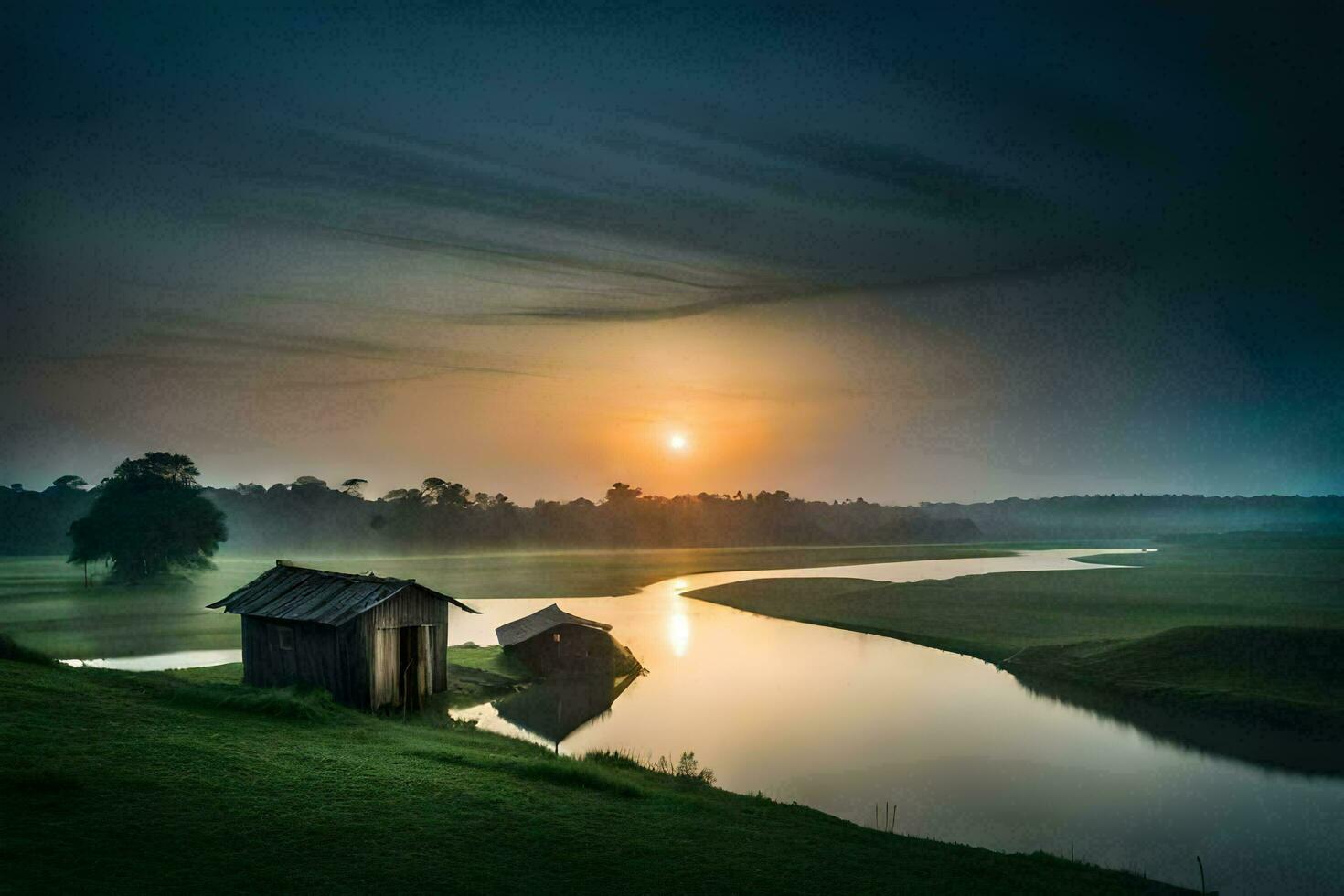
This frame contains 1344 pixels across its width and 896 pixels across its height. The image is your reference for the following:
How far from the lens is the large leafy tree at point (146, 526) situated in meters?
83.8

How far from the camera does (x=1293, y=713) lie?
113 feet

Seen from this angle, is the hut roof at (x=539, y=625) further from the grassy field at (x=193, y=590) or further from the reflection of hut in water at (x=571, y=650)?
the grassy field at (x=193, y=590)

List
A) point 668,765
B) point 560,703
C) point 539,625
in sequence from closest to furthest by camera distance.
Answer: point 668,765
point 560,703
point 539,625

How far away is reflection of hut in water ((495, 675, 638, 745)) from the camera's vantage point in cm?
3328

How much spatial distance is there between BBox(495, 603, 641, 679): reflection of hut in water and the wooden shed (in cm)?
884

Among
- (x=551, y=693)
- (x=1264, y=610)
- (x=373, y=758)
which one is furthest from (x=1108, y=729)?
(x=1264, y=610)

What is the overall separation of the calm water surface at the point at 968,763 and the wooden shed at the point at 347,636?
3.58m

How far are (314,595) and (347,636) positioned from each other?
3.26 metres

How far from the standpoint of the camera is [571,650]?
43344mm

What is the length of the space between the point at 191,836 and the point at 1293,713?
40.5 m

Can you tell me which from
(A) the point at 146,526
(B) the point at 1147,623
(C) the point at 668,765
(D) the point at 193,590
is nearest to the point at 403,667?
(C) the point at 668,765

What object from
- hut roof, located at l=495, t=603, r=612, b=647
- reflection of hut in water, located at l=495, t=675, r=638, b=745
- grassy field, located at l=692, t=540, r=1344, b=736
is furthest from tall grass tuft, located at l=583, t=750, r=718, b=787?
grassy field, located at l=692, t=540, r=1344, b=736

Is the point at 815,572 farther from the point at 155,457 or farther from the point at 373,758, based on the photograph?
the point at 373,758

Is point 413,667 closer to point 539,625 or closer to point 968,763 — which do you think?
point 539,625
